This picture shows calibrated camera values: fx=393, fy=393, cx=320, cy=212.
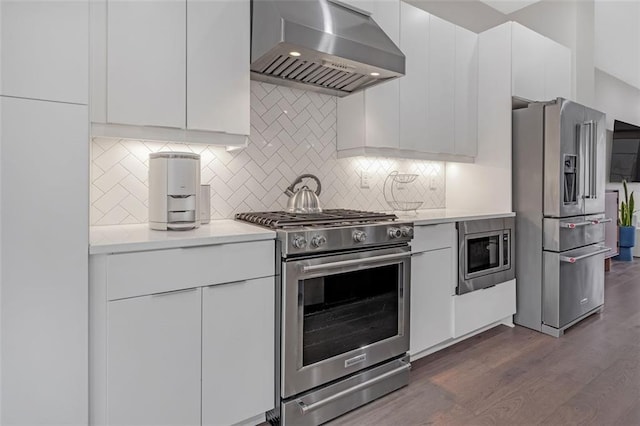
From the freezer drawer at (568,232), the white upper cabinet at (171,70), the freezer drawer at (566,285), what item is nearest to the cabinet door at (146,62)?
the white upper cabinet at (171,70)

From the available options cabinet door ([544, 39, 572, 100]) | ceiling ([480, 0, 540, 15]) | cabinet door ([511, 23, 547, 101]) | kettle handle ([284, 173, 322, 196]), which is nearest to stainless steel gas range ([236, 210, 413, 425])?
kettle handle ([284, 173, 322, 196])

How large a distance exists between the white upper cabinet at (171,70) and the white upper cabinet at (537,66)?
2.33 meters

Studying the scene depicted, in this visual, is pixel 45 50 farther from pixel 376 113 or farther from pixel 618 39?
pixel 618 39

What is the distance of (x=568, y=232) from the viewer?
312cm

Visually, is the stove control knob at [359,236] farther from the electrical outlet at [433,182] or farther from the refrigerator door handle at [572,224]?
the refrigerator door handle at [572,224]

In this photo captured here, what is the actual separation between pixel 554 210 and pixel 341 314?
81.2 inches

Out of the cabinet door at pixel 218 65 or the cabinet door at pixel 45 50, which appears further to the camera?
the cabinet door at pixel 218 65

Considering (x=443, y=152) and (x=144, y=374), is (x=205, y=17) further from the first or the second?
(x=443, y=152)

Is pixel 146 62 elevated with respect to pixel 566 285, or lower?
elevated

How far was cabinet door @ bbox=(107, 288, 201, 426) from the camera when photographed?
4.95 feet

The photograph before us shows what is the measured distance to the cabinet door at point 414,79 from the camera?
9.34 ft

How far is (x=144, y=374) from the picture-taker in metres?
1.57

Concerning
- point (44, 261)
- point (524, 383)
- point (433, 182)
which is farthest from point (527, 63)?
point (44, 261)

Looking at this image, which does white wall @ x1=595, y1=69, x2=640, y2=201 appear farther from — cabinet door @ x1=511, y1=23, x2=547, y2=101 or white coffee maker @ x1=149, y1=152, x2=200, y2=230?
white coffee maker @ x1=149, y1=152, x2=200, y2=230
